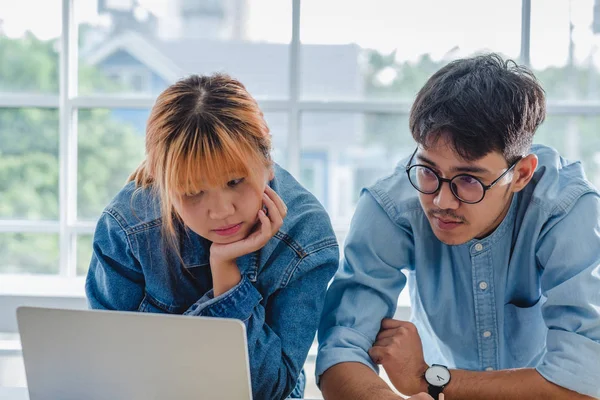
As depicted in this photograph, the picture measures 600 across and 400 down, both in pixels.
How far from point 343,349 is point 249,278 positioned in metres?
0.25

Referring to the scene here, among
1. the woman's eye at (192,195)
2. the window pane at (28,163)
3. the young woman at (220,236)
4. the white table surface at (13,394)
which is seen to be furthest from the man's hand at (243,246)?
the window pane at (28,163)

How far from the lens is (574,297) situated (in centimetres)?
141

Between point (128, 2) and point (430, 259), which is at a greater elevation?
point (128, 2)

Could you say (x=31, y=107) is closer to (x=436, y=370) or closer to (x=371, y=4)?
(x=371, y=4)

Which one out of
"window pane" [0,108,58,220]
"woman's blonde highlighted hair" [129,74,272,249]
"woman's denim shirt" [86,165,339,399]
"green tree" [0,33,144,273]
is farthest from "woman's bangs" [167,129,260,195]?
"window pane" [0,108,58,220]

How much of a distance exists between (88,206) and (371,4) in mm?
1471

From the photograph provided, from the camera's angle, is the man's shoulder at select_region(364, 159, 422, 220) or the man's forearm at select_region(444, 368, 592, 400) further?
the man's shoulder at select_region(364, 159, 422, 220)

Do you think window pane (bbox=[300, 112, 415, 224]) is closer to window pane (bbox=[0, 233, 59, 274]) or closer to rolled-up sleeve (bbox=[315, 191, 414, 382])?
window pane (bbox=[0, 233, 59, 274])

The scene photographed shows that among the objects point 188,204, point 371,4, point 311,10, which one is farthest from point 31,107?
point 188,204

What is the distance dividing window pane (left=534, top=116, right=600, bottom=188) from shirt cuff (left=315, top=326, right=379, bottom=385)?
172 centimetres

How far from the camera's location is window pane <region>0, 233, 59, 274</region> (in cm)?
300

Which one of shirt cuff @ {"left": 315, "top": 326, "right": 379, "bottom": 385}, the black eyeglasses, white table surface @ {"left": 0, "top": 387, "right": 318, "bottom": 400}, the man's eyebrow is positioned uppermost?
the man's eyebrow

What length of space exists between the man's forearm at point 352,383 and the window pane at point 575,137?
5.91ft

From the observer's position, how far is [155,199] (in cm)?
153
